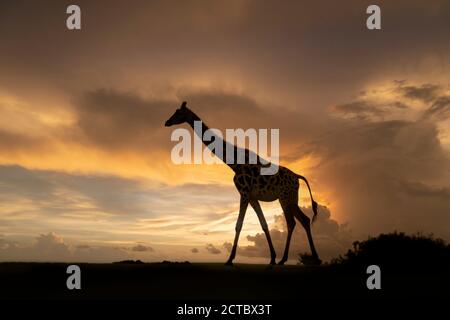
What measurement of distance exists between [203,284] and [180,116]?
8.50 metres

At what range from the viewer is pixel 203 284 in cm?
1393

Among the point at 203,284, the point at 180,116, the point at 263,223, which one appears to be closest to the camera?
the point at 203,284

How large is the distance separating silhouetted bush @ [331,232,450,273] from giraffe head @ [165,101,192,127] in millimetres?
8130

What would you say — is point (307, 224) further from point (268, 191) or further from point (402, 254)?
point (402, 254)

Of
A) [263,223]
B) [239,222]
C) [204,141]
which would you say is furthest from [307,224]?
[204,141]

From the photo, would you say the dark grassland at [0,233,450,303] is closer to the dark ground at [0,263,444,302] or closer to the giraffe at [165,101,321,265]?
the dark ground at [0,263,444,302]

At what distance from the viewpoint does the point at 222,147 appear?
2041 cm

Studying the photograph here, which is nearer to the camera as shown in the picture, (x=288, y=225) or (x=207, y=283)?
(x=207, y=283)

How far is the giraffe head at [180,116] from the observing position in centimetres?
2058

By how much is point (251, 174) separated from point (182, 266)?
16.1 ft
